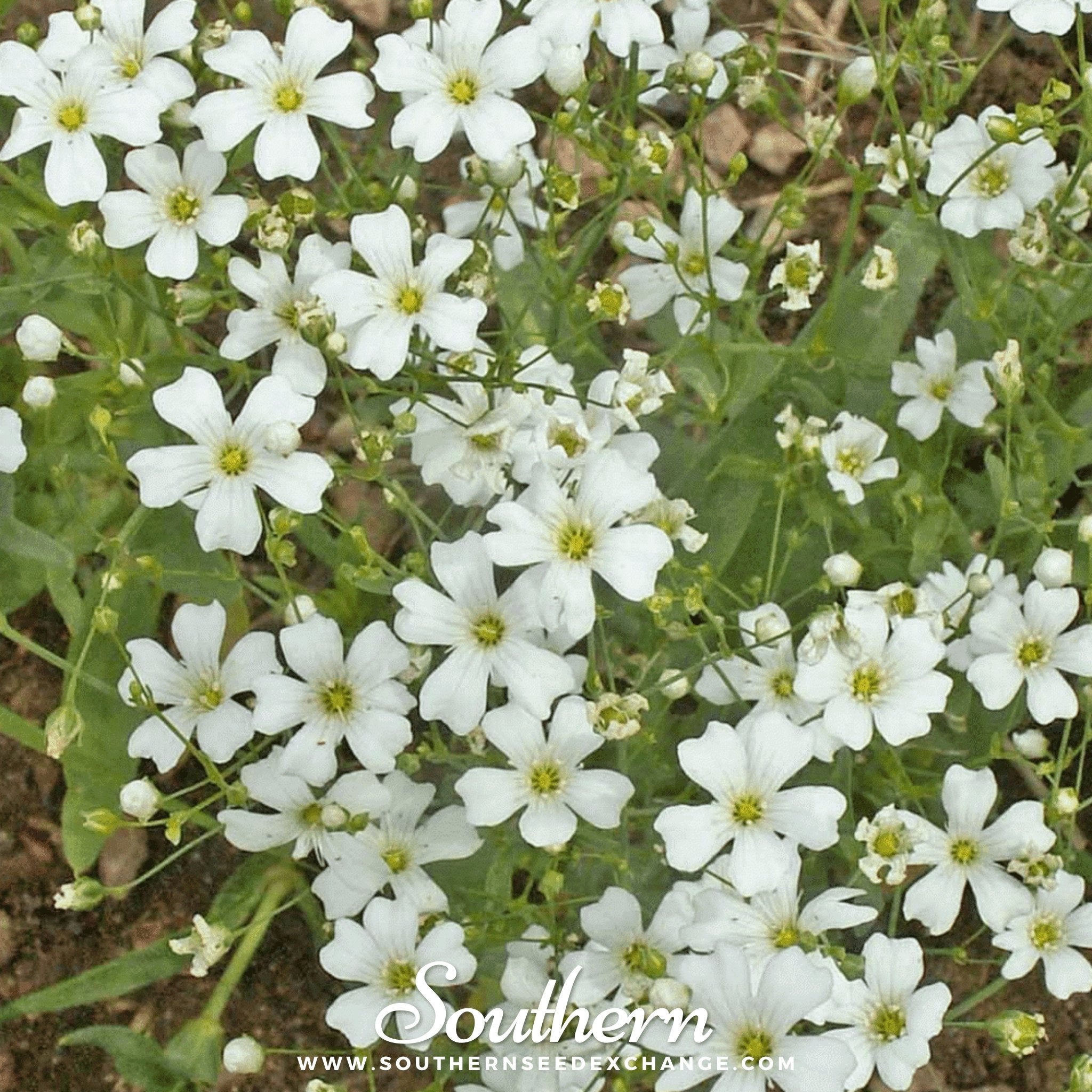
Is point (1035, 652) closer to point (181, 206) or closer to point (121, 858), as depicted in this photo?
point (181, 206)

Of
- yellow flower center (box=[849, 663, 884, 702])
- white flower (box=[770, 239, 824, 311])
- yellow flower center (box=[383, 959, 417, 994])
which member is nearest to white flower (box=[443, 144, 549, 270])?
white flower (box=[770, 239, 824, 311])

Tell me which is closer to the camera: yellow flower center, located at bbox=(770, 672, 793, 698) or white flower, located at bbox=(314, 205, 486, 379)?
white flower, located at bbox=(314, 205, 486, 379)

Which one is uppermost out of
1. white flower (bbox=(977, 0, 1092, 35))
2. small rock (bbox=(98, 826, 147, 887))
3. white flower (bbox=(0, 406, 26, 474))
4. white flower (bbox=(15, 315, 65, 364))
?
white flower (bbox=(977, 0, 1092, 35))

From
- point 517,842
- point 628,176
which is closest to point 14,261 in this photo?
point 628,176

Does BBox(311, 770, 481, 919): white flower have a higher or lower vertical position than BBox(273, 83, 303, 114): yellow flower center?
lower

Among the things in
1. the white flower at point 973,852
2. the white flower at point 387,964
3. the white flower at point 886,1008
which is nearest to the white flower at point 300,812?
the white flower at point 387,964

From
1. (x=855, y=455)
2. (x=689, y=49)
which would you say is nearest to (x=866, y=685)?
(x=855, y=455)

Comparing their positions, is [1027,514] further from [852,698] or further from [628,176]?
[628,176]

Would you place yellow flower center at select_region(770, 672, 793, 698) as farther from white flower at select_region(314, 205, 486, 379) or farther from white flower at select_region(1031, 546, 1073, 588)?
white flower at select_region(314, 205, 486, 379)
